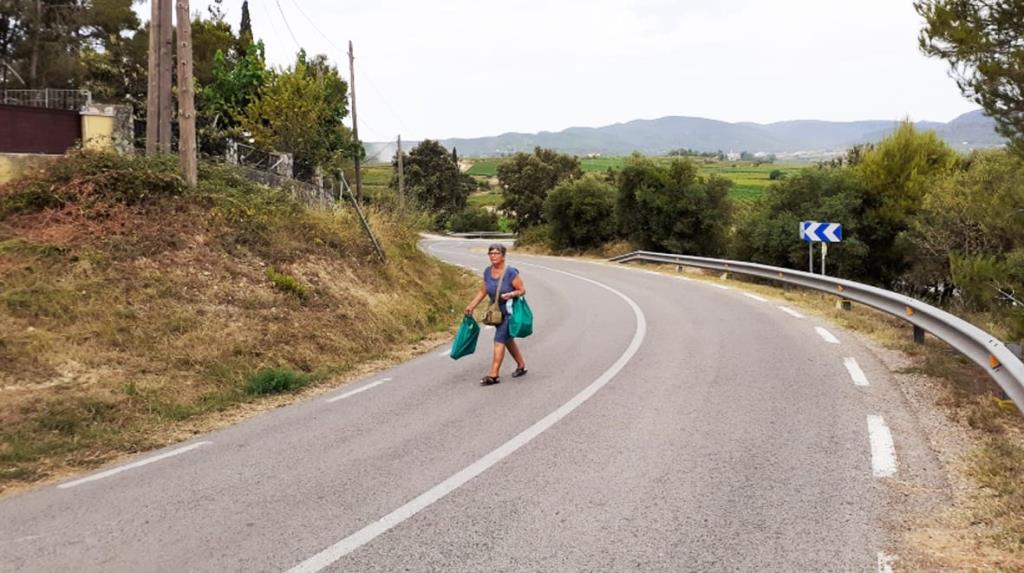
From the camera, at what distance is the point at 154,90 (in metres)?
14.4

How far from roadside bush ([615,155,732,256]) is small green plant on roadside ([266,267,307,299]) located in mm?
28037

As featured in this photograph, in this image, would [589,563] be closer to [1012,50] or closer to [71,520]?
[71,520]

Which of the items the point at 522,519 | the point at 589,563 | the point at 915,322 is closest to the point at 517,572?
the point at 589,563

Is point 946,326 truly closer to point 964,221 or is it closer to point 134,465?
point 134,465

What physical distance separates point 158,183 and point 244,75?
22060mm

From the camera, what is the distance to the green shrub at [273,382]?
829 centimetres

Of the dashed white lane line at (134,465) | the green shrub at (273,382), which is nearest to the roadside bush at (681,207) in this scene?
the green shrub at (273,382)

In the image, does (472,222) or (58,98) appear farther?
(472,222)

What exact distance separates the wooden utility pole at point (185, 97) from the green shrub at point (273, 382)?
18.8 feet

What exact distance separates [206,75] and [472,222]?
146 ft

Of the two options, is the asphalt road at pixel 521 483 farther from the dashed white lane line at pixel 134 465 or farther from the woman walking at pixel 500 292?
the woman walking at pixel 500 292

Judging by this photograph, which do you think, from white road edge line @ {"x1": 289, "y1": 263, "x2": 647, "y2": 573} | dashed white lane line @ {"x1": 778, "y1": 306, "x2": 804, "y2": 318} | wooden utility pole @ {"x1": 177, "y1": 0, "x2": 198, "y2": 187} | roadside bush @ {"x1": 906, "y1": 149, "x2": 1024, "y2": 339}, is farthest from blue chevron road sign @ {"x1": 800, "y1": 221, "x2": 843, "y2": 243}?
wooden utility pole @ {"x1": 177, "y1": 0, "x2": 198, "y2": 187}

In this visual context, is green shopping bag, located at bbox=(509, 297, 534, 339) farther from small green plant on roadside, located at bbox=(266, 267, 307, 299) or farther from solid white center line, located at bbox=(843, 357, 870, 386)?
small green plant on roadside, located at bbox=(266, 267, 307, 299)

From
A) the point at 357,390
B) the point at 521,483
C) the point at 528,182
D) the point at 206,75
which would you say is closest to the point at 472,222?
the point at 528,182
